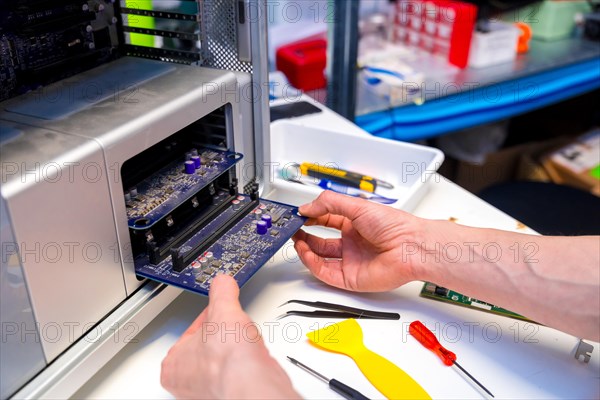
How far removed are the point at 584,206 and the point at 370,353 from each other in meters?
1.13

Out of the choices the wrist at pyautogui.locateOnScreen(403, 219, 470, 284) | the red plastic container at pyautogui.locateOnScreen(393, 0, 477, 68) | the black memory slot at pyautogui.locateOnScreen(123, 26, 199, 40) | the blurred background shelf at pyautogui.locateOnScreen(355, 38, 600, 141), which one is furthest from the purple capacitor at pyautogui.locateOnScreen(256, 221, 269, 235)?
the red plastic container at pyautogui.locateOnScreen(393, 0, 477, 68)

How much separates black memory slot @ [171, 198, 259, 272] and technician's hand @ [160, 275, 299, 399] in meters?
0.07

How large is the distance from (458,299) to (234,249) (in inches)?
14.0

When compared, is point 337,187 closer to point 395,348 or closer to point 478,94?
point 395,348

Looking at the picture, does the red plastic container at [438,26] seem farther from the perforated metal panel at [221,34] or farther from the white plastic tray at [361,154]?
the perforated metal panel at [221,34]

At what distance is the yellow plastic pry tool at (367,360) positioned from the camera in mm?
711

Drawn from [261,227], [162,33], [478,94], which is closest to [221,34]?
[162,33]

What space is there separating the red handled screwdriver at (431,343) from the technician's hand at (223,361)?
24cm

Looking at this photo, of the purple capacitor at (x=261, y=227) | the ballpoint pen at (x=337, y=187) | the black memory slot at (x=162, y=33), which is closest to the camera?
the purple capacitor at (x=261, y=227)

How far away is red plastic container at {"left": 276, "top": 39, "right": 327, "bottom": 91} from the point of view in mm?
1864

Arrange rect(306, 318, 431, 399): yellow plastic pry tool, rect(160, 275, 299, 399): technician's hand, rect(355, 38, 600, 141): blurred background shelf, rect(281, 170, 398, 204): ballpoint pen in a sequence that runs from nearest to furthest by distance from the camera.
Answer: rect(160, 275, 299, 399): technician's hand < rect(306, 318, 431, 399): yellow plastic pry tool < rect(281, 170, 398, 204): ballpoint pen < rect(355, 38, 600, 141): blurred background shelf

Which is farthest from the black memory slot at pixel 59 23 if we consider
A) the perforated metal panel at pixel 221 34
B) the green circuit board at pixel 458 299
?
the green circuit board at pixel 458 299

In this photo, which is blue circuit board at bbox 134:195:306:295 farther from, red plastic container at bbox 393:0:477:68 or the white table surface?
red plastic container at bbox 393:0:477:68

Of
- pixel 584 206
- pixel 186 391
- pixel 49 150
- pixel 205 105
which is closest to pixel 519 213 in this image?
pixel 584 206
